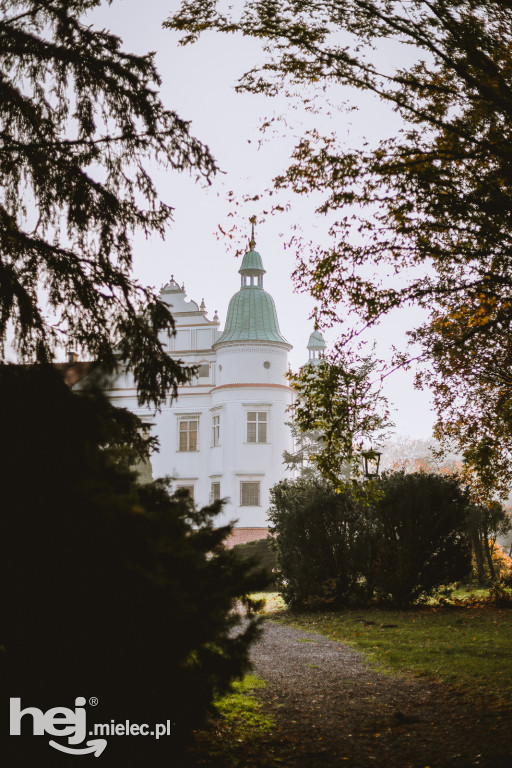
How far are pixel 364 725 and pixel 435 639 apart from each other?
483 cm

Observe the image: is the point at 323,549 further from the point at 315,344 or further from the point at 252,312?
the point at 315,344

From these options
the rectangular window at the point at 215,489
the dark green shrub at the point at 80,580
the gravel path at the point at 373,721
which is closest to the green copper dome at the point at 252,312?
the rectangular window at the point at 215,489

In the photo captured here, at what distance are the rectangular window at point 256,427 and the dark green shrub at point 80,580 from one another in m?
31.4

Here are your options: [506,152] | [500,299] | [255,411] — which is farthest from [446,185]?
[255,411]

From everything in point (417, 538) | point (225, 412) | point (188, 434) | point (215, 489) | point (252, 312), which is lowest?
point (417, 538)

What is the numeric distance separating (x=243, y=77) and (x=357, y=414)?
4.89 metres

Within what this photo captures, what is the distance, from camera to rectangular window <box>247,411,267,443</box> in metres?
35.0

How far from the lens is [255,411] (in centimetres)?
3500

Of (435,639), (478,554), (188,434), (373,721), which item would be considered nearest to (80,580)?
(373,721)

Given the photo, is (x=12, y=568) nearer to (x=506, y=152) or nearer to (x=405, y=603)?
(x=506, y=152)

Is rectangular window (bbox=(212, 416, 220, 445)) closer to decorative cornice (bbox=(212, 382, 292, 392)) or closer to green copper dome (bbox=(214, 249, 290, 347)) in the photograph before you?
decorative cornice (bbox=(212, 382, 292, 392))

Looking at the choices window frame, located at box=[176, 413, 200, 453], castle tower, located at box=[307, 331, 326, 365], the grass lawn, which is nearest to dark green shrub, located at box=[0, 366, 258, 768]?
the grass lawn

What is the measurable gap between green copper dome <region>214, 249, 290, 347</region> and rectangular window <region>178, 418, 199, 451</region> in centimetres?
452

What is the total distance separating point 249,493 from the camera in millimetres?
34438
